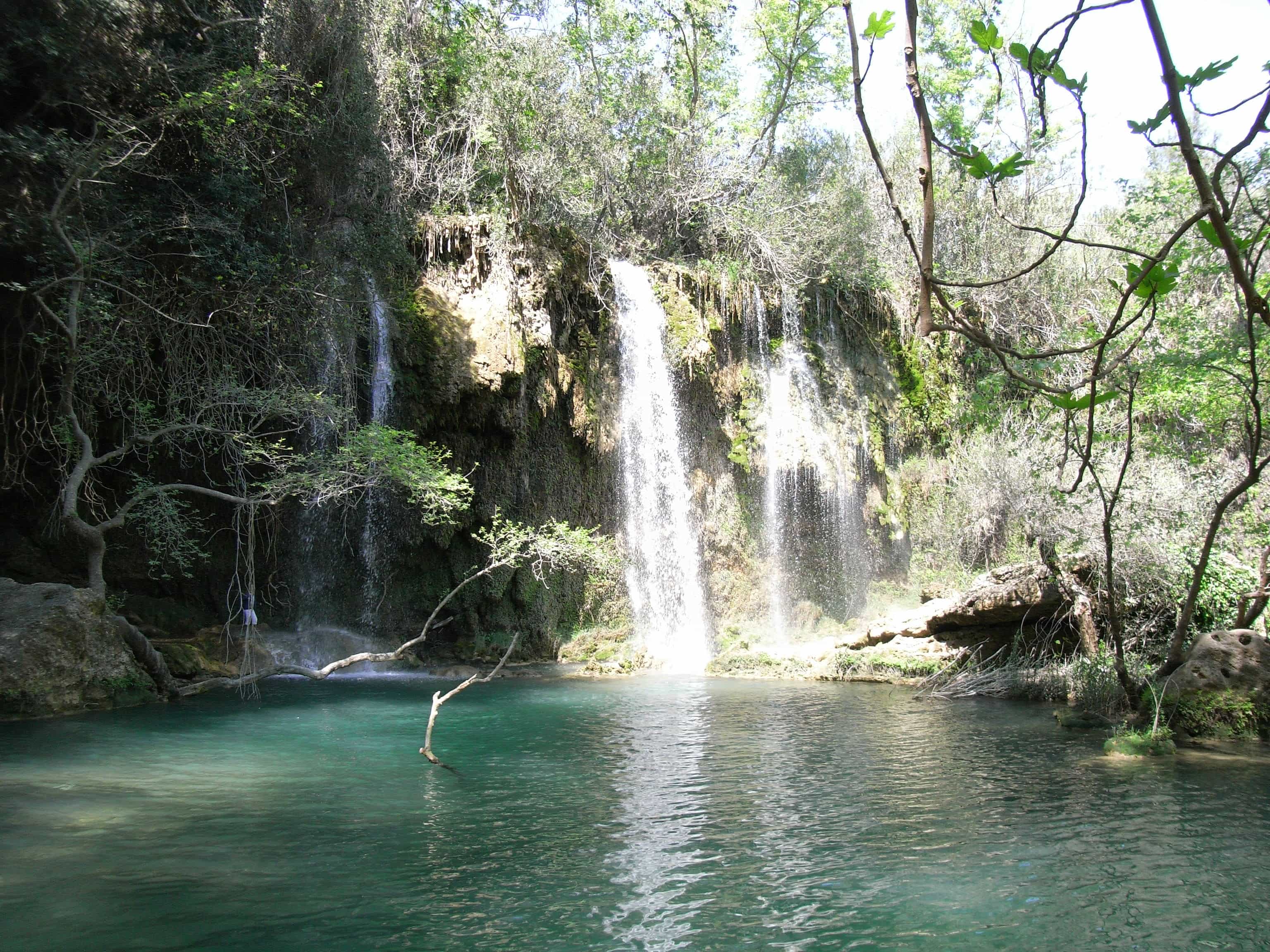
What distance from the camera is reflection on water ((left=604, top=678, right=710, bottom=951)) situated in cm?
538

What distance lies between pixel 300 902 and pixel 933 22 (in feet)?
101

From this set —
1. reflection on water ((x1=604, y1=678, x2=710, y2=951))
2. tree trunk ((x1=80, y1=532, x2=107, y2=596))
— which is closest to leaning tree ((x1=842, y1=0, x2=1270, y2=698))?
reflection on water ((x1=604, y1=678, x2=710, y2=951))

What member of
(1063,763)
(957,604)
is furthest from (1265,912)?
(957,604)

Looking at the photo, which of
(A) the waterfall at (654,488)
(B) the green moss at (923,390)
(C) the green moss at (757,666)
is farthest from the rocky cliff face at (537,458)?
(C) the green moss at (757,666)

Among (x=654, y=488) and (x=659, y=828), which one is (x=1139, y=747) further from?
(x=654, y=488)

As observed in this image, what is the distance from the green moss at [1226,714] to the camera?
1042cm

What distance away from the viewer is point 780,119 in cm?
2759

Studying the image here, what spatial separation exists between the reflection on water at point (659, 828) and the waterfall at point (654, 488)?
8135mm

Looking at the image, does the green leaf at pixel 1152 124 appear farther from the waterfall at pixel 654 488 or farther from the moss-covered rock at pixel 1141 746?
the waterfall at pixel 654 488

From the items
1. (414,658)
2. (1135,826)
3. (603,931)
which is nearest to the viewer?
(603,931)

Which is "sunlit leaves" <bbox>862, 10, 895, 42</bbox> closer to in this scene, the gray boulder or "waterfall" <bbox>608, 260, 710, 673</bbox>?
the gray boulder

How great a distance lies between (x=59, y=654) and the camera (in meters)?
11.2

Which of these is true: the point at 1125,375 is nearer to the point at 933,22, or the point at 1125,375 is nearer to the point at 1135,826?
the point at 1135,826

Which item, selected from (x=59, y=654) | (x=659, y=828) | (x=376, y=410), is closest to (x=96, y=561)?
(x=59, y=654)
